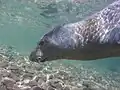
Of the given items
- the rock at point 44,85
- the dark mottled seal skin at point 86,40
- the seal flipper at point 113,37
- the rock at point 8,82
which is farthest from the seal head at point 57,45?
the rock at point 44,85

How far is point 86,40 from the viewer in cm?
487

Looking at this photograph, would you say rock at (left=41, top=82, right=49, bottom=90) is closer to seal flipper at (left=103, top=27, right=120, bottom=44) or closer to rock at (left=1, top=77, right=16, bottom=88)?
rock at (left=1, top=77, right=16, bottom=88)

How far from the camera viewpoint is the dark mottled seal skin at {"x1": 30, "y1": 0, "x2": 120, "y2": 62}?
4684mm

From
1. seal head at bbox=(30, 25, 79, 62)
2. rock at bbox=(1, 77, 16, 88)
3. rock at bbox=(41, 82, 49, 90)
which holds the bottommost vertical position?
rock at bbox=(41, 82, 49, 90)

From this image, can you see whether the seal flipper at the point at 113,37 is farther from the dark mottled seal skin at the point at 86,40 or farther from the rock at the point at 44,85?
the rock at the point at 44,85

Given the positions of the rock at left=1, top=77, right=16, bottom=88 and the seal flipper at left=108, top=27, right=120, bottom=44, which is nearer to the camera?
the seal flipper at left=108, top=27, right=120, bottom=44

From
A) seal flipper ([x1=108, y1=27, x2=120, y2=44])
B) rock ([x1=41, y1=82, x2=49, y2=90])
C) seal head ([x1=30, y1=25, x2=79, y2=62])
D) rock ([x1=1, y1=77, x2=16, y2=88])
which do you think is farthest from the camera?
rock ([x1=41, y1=82, x2=49, y2=90])

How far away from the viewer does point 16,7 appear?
89.0 feet

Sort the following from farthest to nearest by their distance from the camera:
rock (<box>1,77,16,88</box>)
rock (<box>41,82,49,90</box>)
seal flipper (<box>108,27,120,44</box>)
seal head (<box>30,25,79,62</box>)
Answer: rock (<box>41,82,49,90</box>) → rock (<box>1,77,16,88</box>) → seal head (<box>30,25,79,62</box>) → seal flipper (<box>108,27,120,44</box>)

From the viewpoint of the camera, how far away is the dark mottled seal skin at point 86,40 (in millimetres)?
4684

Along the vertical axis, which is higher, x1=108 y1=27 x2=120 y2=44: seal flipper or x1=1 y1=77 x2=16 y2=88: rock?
x1=108 y1=27 x2=120 y2=44: seal flipper

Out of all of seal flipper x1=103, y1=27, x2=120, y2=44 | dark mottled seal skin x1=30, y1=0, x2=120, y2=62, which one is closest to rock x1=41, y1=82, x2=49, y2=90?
dark mottled seal skin x1=30, y1=0, x2=120, y2=62

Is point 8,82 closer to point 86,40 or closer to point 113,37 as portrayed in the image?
point 86,40

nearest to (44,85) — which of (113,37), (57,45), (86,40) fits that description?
(57,45)
